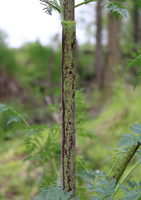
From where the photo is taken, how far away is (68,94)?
0.35 metres

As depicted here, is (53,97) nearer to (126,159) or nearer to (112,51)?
(112,51)

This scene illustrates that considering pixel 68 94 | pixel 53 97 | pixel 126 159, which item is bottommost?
pixel 53 97

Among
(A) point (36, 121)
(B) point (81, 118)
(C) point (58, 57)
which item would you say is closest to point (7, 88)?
(A) point (36, 121)

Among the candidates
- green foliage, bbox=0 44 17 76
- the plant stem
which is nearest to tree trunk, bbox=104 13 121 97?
green foliage, bbox=0 44 17 76

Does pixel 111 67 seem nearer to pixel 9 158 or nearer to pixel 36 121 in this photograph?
pixel 36 121

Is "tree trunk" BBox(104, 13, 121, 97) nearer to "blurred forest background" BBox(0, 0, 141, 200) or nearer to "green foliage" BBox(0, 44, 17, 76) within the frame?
"blurred forest background" BBox(0, 0, 141, 200)

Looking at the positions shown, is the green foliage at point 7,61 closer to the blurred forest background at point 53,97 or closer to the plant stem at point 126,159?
the blurred forest background at point 53,97

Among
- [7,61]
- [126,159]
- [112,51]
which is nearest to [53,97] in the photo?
[7,61]

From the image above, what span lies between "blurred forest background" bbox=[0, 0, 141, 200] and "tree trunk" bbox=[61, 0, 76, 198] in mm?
887

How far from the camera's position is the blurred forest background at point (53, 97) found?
2.27 m

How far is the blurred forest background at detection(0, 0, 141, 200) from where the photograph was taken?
2.27m

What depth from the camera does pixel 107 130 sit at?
2477mm

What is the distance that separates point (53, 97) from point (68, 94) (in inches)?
231

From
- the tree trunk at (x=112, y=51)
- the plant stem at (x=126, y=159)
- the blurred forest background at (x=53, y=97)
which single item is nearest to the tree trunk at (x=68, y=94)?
the plant stem at (x=126, y=159)
